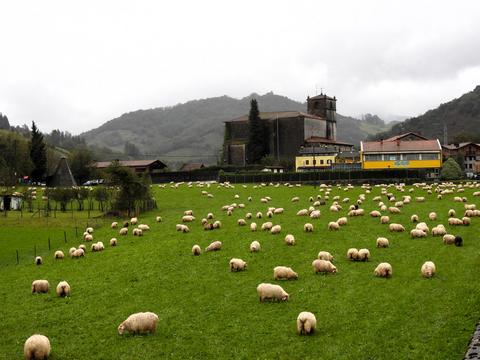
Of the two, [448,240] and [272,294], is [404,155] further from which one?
[272,294]

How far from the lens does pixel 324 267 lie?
2605 centimetres

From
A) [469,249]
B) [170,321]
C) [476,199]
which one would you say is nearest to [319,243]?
[469,249]

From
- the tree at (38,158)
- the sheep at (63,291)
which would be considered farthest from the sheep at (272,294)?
the tree at (38,158)

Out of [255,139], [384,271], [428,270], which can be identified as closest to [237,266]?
[384,271]

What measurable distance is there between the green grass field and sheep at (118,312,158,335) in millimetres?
350

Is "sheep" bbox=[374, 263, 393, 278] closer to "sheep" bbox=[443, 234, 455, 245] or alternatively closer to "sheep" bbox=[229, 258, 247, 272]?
"sheep" bbox=[229, 258, 247, 272]

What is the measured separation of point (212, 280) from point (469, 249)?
14251 millimetres

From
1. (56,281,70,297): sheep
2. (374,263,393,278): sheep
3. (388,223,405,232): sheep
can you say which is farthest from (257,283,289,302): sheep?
(388,223,405,232): sheep

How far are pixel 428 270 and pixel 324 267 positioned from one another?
4.76 metres

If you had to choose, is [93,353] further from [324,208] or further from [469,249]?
[324,208]

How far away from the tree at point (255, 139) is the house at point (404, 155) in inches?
1943

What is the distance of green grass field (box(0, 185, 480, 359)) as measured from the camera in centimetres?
1725

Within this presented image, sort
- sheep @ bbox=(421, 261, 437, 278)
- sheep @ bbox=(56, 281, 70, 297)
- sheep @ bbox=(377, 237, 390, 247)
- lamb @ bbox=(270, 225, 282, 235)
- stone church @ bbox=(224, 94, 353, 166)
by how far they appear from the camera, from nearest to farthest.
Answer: sheep @ bbox=(421, 261, 437, 278), sheep @ bbox=(56, 281, 70, 297), sheep @ bbox=(377, 237, 390, 247), lamb @ bbox=(270, 225, 282, 235), stone church @ bbox=(224, 94, 353, 166)

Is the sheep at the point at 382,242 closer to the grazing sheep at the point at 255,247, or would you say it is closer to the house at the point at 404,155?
the grazing sheep at the point at 255,247
